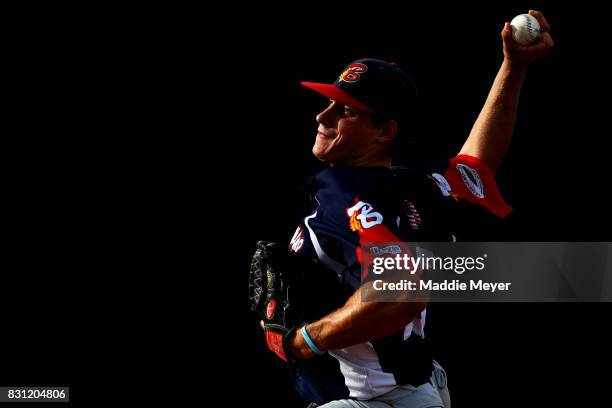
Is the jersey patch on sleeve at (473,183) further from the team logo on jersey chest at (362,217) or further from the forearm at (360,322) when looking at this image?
the forearm at (360,322)

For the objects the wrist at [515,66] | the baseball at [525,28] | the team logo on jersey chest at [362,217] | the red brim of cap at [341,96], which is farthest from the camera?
the wrist at [515,66]

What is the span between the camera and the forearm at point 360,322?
3.18 meters

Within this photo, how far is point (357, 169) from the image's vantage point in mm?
3602

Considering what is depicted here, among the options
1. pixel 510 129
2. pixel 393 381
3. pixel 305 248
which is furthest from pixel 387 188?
pixel 510 129

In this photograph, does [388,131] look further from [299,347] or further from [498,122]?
[299,347]

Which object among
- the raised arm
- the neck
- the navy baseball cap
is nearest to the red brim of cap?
the navy baseball cap

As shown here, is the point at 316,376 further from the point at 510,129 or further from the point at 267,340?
the point at 510,129

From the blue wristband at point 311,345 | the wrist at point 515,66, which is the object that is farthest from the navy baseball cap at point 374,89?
the blue wristband at point 311,345

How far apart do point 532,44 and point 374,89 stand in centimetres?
85

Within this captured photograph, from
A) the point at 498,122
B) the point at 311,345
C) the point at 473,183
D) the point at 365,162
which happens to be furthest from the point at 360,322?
the point at 498,122

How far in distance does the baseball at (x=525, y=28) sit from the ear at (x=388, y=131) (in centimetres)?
75

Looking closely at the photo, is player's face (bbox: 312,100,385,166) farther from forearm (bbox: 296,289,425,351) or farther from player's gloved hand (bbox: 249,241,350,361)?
forearm (bbox: 296,289,425,351)

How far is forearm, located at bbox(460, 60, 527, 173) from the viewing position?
419cm

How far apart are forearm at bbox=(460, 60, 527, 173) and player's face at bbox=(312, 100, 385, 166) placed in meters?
0.69
